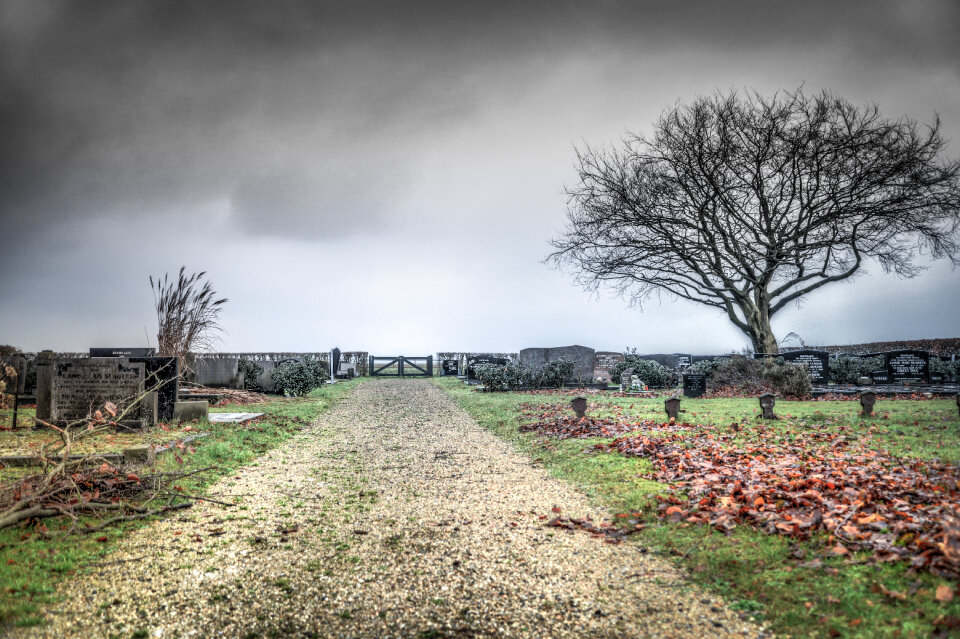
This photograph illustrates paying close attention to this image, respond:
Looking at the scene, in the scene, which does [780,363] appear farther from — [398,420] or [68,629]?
[68,629]

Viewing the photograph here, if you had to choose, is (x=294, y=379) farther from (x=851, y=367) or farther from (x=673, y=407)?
(x=851, y=367)

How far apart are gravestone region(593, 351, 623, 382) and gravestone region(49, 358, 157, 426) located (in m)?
19.1

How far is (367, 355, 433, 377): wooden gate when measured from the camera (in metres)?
38.3

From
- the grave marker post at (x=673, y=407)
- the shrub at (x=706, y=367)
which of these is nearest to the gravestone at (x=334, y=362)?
the shrub at (x=706, y=367)

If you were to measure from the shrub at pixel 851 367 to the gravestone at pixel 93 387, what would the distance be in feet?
84.1

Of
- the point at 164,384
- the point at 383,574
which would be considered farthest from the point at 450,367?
the point at 383,574

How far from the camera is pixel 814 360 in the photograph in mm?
21109

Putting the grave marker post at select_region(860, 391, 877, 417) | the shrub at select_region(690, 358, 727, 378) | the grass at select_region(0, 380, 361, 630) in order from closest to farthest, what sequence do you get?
the grass at select_region(0, 380, 361, 630)
the grave marker post at select_region(860, 391, 877, 417)
the shrub at select_region(690, 358, 727, 378)

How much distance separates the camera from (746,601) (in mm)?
3400

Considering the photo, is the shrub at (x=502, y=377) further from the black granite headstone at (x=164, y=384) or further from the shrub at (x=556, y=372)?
the black granite headstone at (x=164, y=384)

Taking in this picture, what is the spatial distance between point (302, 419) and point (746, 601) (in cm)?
1080

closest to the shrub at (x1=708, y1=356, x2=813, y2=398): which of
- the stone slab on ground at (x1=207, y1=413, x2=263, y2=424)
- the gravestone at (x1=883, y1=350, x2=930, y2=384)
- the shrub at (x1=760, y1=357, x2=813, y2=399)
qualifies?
the shrub at (x1=760, y1=357, x2=813, y2=399)

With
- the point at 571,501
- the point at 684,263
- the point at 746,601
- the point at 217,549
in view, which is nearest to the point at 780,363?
the point at 684,263

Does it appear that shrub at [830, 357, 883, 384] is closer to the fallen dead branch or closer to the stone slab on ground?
the stone slab on ground
